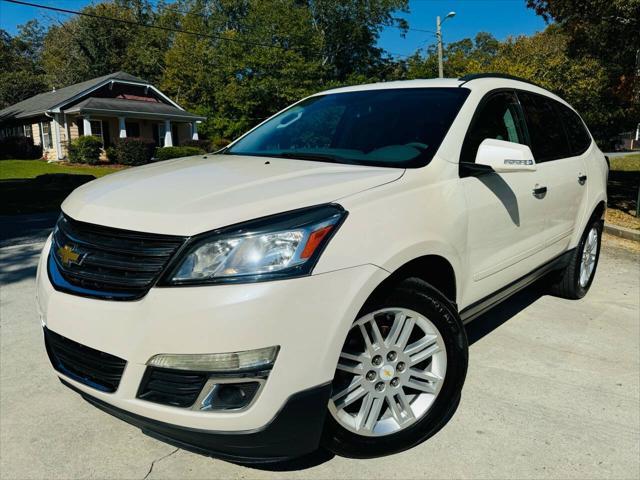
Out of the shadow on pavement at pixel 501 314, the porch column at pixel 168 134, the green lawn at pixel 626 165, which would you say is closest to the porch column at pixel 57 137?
the porch column at pixel 168 134

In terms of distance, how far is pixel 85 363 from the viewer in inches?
85.6

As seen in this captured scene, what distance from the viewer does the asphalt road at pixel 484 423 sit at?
8.01 ft

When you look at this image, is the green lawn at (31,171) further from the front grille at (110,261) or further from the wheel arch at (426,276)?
the wheel arch at (426,276)

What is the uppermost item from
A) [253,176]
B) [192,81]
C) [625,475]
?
[192,81]

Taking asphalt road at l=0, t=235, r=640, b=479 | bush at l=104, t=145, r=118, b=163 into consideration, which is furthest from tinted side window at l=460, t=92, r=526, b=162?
bush at l=104, t=145, r=118, b=163

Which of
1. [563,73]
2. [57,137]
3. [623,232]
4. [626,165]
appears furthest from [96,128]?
[623,232]

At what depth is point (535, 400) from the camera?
10.1 feet

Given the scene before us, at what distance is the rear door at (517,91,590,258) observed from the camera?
379cm

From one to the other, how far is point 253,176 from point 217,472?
1396 millimetres

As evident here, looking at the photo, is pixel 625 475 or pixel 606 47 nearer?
pixel 625 475

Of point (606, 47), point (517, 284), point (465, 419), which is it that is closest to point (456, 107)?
point (517, 284)

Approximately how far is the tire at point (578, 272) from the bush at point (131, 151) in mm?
23757

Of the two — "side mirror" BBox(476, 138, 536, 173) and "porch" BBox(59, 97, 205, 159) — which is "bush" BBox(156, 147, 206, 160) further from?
"side mirror" BBox(476, 138, 536, 173)

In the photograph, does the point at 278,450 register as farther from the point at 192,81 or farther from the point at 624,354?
the point at 192,81
